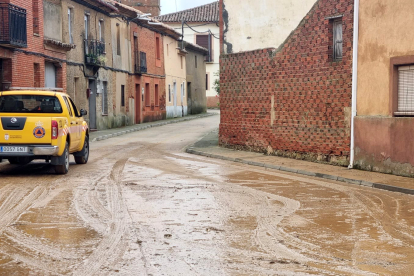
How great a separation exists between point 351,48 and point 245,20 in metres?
7.52

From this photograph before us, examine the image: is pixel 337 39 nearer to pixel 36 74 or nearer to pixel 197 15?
pixel 36 74

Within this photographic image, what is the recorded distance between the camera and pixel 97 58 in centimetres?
3222

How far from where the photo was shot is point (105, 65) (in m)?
34.5

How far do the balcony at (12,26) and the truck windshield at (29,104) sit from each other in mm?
8323

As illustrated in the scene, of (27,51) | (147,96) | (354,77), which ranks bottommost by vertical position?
(147,96)

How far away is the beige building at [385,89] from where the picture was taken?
47.1ft

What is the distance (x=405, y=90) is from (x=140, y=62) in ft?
92.0

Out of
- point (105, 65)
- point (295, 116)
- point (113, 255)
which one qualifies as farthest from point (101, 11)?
point (113, 255)

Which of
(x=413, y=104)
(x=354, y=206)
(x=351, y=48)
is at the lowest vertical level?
(x=354, y=206)

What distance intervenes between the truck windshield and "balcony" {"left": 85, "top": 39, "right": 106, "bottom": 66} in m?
16.9

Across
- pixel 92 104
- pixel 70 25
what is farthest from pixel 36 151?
pixel 92 104

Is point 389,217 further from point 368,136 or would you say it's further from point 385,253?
point 368,136

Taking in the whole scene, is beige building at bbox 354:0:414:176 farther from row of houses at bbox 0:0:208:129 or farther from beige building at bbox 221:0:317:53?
row of houses at bbox 0:0:208:129

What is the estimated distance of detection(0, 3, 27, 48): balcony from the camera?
22297 millimetres
